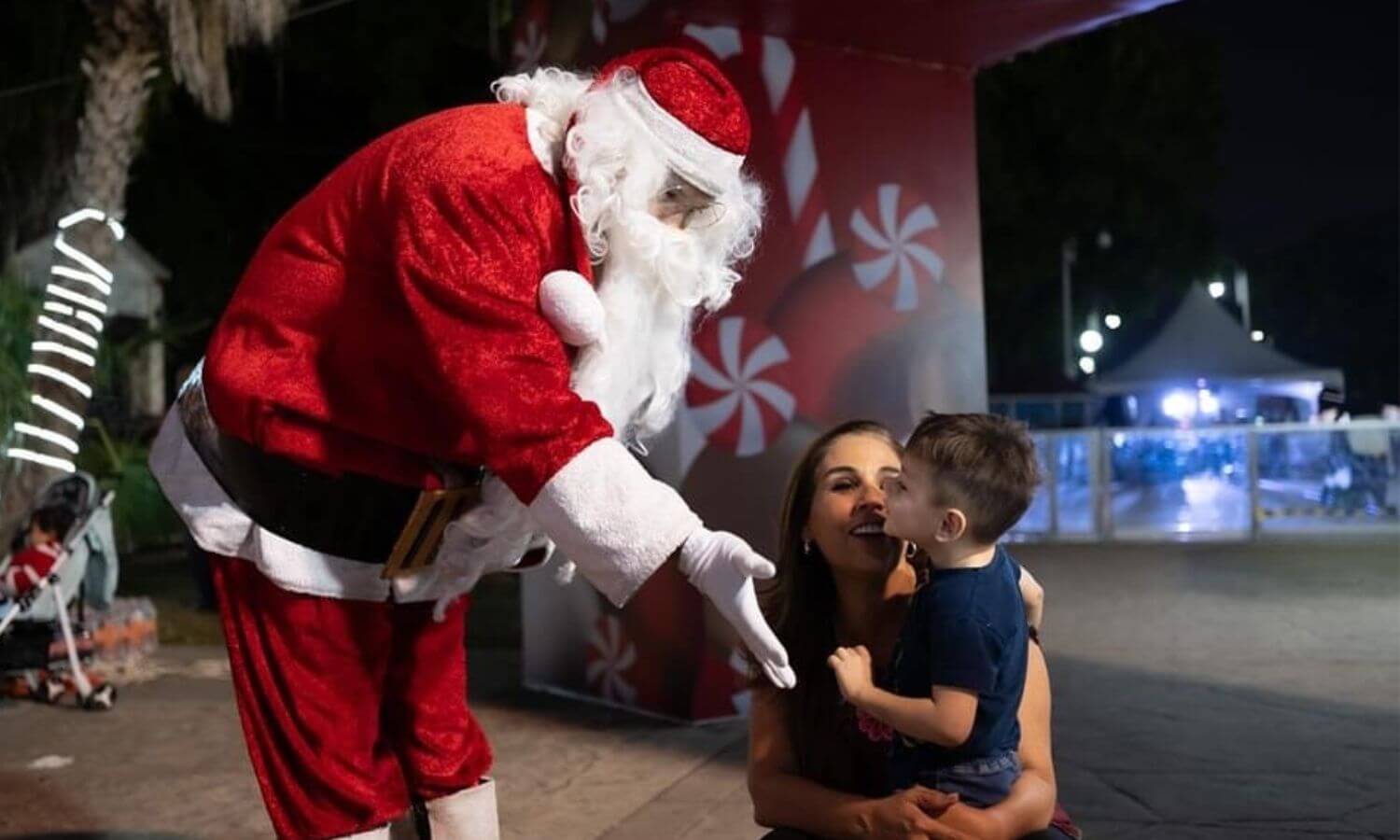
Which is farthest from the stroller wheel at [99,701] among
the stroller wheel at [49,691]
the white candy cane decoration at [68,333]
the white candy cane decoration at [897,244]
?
the white candy cane decoration at [897,244]

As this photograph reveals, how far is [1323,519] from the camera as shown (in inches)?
451

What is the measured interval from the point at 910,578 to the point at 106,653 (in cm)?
536

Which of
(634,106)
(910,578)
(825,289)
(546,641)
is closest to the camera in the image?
(634,106)

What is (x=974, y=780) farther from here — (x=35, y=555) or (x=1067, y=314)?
(x=1067, y=314)

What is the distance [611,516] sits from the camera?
162 cm

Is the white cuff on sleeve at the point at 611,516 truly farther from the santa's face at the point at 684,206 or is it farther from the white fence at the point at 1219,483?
the white fence at the point at 1219,483

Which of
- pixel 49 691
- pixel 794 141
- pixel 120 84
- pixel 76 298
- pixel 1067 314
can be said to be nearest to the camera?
pixel 794 141

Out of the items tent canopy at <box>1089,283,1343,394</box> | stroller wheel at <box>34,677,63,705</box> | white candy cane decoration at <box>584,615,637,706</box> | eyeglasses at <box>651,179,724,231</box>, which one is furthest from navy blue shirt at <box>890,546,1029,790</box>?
tent canopy at <box>1089,283,1343,394</box>

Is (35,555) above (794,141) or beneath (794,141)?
beneath

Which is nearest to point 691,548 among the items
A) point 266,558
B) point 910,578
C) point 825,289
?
point 266,558

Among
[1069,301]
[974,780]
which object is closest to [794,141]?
[974,780]

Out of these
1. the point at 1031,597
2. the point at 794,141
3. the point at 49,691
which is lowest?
the point at 49,691

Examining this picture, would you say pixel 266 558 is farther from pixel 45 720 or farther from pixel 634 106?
pixel 45 720

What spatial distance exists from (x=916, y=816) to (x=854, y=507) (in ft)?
1.63
